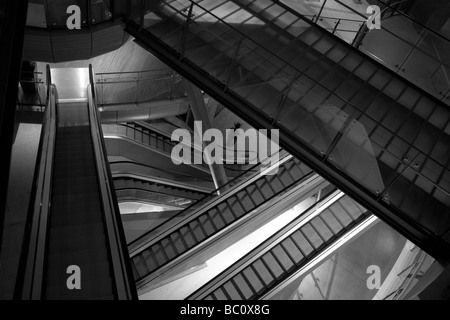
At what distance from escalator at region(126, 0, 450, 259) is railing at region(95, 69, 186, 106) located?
4317 mm

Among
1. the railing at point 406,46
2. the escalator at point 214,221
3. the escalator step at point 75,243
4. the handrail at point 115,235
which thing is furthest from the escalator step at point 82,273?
the railing at point 406,46

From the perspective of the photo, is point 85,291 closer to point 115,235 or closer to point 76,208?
point 115,235

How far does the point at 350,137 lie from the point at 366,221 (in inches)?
131

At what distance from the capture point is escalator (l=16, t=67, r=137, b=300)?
13.6 ft

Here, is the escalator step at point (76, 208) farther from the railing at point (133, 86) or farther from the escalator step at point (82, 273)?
the railing at point (133, 86)

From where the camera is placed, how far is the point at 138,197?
15516mm

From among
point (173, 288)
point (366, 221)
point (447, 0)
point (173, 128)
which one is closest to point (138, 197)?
point (173, 128)

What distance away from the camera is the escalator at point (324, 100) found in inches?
221

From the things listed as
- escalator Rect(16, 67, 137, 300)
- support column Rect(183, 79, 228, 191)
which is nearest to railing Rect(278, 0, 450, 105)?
support column Rect(183, 79, 228, 191)

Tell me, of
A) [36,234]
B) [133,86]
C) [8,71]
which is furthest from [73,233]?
[133,86]

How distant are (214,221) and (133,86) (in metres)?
4.25

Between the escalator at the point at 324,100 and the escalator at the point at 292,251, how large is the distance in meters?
2.25

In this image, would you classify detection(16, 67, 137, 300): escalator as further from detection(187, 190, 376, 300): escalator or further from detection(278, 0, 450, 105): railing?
detection(278, 0, 450, 105): railing

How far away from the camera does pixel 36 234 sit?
4625mm
